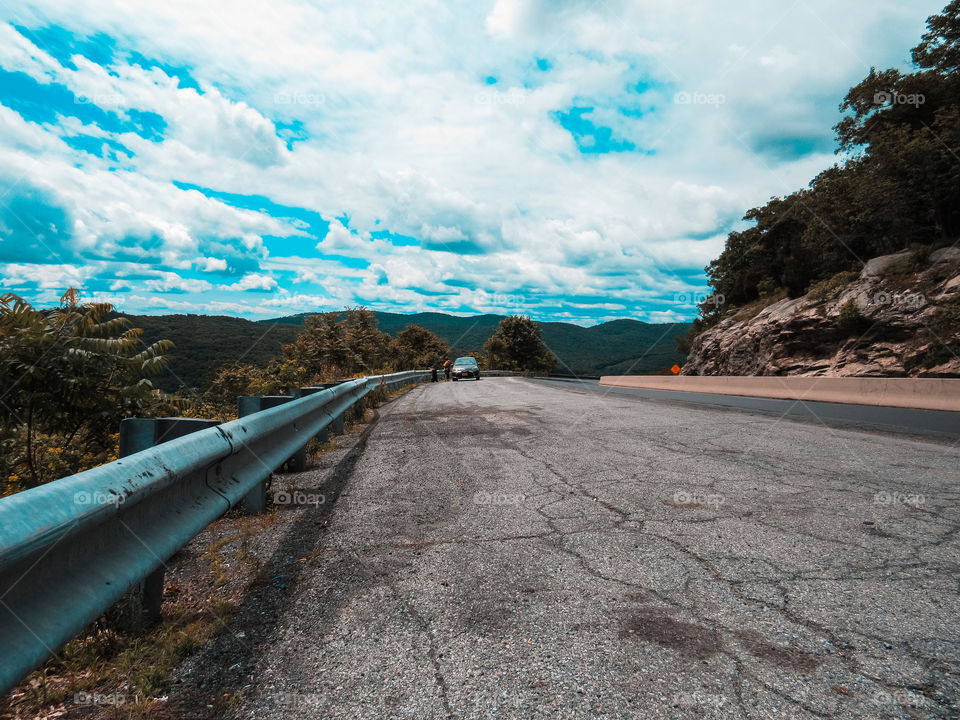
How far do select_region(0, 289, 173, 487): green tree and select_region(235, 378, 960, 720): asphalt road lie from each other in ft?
9.93

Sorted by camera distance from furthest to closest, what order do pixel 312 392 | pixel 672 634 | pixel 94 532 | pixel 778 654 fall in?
pixel 312 392, pixel 672 634, pixel 778 654, pixel 94 532

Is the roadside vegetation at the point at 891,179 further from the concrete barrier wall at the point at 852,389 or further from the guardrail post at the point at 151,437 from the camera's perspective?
the guardrail post at the point at 151,437

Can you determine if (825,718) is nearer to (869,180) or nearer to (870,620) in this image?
(870,620)

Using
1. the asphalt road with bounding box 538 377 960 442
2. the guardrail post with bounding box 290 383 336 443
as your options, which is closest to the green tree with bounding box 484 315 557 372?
the asphalt road with bounding box 538 377 960 442

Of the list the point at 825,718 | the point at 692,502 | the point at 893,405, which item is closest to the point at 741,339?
the point at 893,405

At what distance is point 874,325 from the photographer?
22000 mm

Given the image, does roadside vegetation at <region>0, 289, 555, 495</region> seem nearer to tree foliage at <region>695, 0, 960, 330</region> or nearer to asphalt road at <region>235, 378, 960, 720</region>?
asphalt road at <region>235, 378, 960, 720</region>

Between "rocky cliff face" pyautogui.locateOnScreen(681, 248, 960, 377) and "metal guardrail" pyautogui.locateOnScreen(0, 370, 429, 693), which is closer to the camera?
"metal guardrail" pyautogui.locateOnScreen(0, 370, 429, 693)

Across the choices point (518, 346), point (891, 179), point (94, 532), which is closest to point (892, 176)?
point (891, 179)

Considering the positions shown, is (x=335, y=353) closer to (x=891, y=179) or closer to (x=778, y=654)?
(x=778, y=654)

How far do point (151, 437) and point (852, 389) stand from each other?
15.3m

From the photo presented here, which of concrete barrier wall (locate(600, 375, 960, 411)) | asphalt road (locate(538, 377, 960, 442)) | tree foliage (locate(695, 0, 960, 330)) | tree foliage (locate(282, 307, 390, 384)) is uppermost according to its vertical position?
tree foliage (locate(695, 0, 960, 330))

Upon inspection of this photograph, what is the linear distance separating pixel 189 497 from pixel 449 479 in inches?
106

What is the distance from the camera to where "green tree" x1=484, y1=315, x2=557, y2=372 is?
10544 centimetres
